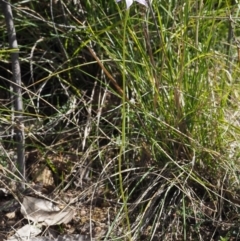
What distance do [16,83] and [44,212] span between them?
54 cm

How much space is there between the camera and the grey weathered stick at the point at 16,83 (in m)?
2.63

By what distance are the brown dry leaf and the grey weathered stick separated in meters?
0.09

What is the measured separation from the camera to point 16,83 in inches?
106

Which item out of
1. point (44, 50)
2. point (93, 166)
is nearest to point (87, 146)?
point (93, 166)

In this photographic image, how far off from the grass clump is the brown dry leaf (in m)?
A: 0.11

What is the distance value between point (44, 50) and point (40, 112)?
0.28m

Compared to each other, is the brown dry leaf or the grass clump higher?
the grass clump

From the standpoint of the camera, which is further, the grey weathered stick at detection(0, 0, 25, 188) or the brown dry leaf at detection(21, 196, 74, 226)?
the brown dry leaf at detection(21, 196, 74, 226)

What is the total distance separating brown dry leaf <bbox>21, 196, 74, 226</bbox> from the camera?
9.29 ft

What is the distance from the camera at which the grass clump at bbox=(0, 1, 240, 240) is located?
9.04 ft

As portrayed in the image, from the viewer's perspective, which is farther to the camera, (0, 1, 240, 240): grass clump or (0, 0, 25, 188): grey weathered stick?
(0, 1, 240, 240): grass clump

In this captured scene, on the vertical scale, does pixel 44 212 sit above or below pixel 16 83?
below

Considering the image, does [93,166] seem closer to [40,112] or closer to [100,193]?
[100,193]

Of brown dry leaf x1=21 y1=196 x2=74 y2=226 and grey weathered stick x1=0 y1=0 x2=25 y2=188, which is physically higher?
grey weathered stick x1=0 y1=0 x2=25 y2=188
